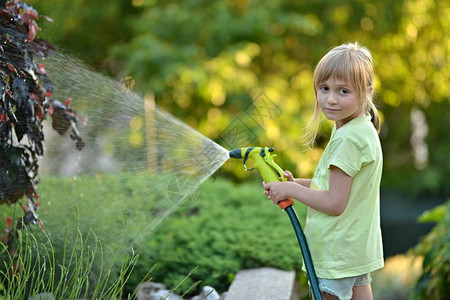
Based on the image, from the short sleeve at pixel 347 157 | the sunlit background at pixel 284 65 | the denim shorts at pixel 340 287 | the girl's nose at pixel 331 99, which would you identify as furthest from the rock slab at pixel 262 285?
the sunlit background at pixel 284 65

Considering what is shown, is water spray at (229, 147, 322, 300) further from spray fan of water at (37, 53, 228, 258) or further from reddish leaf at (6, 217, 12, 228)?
reddish leaf at (6, 217, 12, 228)

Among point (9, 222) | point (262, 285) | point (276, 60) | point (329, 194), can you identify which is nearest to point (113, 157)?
point (9, 222)

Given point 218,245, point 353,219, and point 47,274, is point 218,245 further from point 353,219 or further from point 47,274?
point 353,219

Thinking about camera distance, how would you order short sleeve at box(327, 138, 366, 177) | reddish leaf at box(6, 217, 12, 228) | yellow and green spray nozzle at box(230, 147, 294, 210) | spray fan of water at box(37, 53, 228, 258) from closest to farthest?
short sleeve at box(327, 138, 366, 177)
yellow and green spray nozzle at box(230, 147, 294, 210)
reddish leaf at box(6, 217, 12, 228)
spray fan of water at box(37, 53, 228, 258)

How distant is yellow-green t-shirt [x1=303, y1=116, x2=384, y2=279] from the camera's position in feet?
7.14

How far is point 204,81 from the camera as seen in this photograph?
738 cm

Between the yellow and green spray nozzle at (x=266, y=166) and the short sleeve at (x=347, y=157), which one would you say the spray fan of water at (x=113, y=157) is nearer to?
the yellow and green spray nozzle at (x=266, y=166)

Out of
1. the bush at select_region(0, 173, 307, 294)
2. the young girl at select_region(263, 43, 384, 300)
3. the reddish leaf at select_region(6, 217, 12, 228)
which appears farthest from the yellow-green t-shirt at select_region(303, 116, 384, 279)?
the reddish leaf at select_region(6, 217, 12, 228)

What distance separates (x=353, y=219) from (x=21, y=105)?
4.52 feet

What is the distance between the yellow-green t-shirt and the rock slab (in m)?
0.88

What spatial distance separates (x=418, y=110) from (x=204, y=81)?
471 cm

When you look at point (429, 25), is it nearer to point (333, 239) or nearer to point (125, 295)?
point (125, 295)

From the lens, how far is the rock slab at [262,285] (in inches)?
122

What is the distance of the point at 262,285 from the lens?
10.9ft
